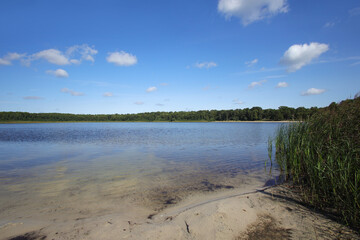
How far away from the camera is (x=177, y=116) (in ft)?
538

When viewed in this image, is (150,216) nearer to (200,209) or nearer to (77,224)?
(200,209)

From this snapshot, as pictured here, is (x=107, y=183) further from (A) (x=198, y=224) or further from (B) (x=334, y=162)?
(B) (x=334, y=162)

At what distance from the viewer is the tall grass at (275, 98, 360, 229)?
14.3 ft

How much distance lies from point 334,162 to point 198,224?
14.9ft

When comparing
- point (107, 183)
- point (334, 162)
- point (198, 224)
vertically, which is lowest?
point (107, 183)

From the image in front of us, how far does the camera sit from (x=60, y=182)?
26.9 feet

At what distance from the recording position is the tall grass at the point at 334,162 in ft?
14.3

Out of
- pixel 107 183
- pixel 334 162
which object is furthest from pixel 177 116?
pixel 334 162

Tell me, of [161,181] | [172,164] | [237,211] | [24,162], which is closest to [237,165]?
[172,164]

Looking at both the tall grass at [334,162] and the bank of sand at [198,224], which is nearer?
the bank of sand at [198,224]

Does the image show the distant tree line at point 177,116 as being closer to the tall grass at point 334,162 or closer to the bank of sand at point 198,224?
the tall grass at point 334,162

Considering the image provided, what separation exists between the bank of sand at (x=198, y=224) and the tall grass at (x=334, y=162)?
0.55 meters

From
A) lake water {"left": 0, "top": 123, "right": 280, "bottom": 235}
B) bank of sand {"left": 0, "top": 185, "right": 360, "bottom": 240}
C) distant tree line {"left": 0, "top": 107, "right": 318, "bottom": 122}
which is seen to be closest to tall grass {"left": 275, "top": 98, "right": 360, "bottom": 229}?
bank of sand {"left": 0, "top": 185, "right": 360, "bottom": 240}

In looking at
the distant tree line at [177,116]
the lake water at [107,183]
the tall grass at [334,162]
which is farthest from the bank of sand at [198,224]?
the distant tree line at [177,116]
